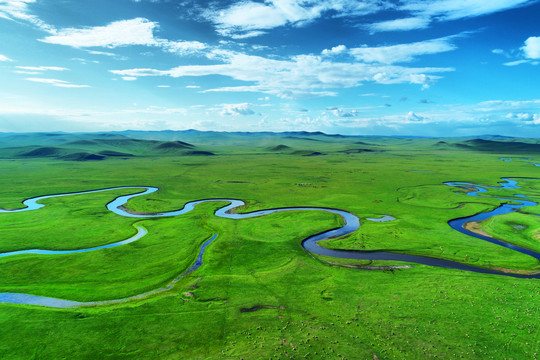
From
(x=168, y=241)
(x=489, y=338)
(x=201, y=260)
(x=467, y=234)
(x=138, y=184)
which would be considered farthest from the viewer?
(x=138, y=184)

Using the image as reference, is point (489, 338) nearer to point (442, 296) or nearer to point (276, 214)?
point (442, 296)

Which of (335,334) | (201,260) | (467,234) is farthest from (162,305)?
(467,234)

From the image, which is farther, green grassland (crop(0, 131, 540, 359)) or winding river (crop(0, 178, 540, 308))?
winding river (crop(0, 178, 540, 308))

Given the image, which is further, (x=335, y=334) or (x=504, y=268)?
(x=504, y=268)

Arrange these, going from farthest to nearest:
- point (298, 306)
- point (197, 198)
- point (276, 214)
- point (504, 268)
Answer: point (197, 198)
point (276, 214)
point (504, 268)
point (298, 306)

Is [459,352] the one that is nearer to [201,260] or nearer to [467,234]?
[201,260]

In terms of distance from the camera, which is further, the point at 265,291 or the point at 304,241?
the point at 304,241

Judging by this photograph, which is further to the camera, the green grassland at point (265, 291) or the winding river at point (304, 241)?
the winding river at point (304, 241)

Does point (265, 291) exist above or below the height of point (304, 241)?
above

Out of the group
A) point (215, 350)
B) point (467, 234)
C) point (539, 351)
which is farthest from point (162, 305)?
point (467, 234)
